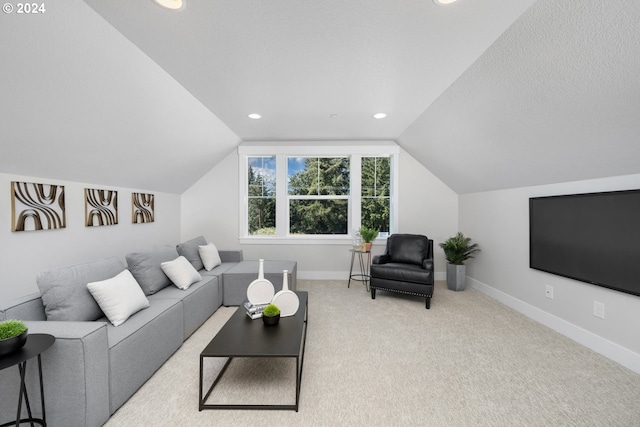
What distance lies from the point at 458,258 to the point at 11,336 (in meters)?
4.62

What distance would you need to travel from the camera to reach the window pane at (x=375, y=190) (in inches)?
190

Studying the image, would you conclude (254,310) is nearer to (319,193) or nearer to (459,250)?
(319,193)

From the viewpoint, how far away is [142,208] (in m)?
3.73

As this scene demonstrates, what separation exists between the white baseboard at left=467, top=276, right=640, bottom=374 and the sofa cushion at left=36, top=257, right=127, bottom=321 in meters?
4.15

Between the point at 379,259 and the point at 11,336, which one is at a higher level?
the point at 11,336

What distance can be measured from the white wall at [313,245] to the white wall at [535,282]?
45cm

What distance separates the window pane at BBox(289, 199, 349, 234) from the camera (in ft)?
16.0

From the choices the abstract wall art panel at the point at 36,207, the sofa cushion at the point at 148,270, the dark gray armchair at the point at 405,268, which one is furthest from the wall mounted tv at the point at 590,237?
the abstract wall art panel at the point at 36,207

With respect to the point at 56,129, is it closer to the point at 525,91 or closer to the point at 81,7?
the point at 81,7

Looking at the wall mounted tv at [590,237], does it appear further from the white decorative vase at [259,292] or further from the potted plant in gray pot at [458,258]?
the white decorative vase at [259,292]

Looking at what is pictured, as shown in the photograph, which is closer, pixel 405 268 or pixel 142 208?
pixel 405 268

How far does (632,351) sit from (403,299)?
2.10 m

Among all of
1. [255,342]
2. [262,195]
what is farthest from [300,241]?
[255,342]

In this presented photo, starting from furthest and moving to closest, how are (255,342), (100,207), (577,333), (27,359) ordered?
(100,207) < (577,333) < (255,342) < (27,359)
